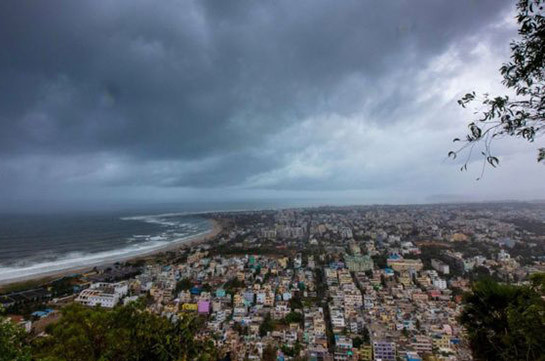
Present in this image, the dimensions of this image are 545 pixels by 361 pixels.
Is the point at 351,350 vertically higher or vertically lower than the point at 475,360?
lower

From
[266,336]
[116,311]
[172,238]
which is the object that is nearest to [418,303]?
[266,336]

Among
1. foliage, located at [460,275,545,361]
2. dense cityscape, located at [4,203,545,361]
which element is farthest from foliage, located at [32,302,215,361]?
foliage, located at [460,275,545,361]

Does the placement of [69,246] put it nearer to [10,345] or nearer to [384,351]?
[384,351]

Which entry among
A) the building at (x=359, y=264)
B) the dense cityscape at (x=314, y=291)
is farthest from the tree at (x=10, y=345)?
the building at (x=359, y=264)

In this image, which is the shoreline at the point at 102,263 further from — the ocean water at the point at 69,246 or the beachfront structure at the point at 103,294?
the beachfront structure at the point at 103,294

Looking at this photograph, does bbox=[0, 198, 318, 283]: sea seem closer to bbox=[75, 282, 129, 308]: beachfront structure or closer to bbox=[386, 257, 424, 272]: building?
bbox=[75, 282, 129, 308]: beachfront structure

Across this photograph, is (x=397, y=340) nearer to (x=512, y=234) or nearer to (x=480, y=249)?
(x=480, y=249)

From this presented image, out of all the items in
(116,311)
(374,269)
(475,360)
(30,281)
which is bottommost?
(374,269)
